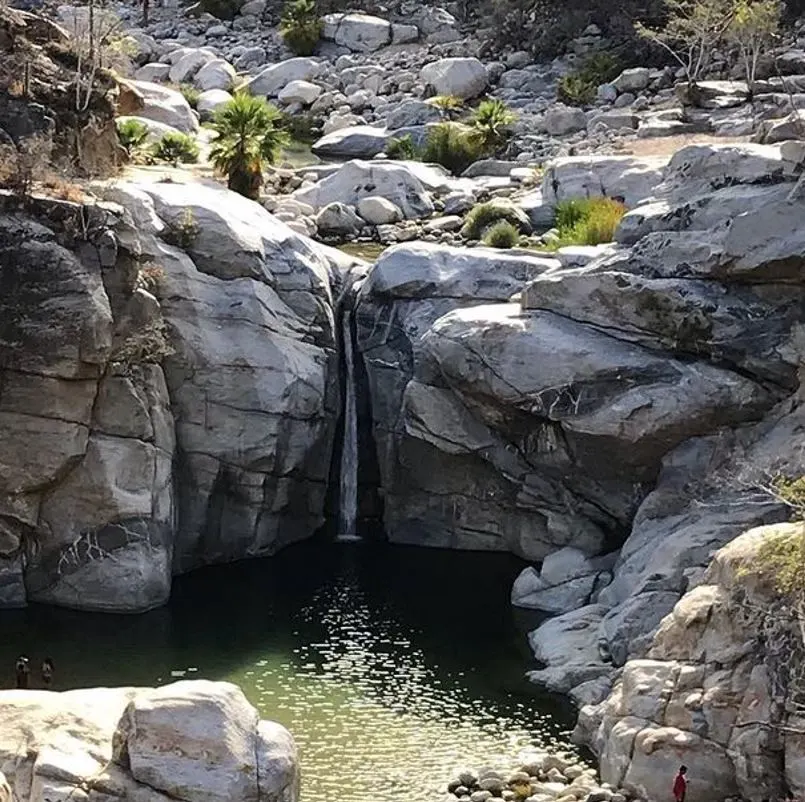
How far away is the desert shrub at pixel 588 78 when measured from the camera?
242ft

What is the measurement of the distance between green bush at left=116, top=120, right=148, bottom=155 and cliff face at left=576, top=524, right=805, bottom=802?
28896mm

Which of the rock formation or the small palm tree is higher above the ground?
the small palm tree

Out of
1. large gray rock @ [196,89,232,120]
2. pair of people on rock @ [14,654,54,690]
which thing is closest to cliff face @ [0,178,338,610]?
pair of people on rock @ [14,654,54,690]

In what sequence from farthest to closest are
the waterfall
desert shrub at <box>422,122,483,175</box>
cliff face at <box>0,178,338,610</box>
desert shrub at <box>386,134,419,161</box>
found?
desert shrub at <box>386,134,419,161</box>
desert shrub at <box>422,122,483,175</box>
the waterfall
cliff face at <box>0,178,338,610</box>

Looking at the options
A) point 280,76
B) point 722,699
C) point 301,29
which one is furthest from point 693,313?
point 301,29

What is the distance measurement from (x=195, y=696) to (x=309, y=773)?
19.9 feet

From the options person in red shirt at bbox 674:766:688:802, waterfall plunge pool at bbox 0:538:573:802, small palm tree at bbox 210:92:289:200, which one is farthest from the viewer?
small palm tree at bbox 210:92:289:200

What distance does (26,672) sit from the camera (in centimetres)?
3425

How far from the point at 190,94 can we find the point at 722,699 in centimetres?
5341

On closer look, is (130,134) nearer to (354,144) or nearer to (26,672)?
(354,144)

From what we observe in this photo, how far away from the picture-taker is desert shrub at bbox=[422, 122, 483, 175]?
65.9m

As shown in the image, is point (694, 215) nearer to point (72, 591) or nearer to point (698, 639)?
point (698, 639)

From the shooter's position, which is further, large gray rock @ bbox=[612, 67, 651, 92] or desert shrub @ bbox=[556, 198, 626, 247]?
large gray rock @ bbox=[612, 67, 651, 92]

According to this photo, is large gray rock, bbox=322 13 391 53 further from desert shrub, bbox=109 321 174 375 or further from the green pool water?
desert shrub, bbox=109 321 174 375
